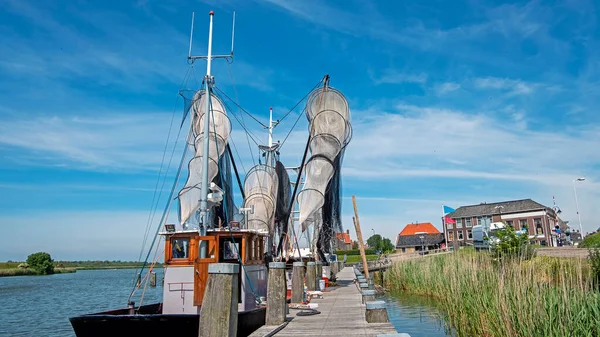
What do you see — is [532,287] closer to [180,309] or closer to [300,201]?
[180,309]

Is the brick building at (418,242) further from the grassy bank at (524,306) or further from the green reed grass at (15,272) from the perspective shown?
the green reed grass at (15,272)

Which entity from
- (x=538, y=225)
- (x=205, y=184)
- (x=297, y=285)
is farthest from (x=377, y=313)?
(x=538, y=225)

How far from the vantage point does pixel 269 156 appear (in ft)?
104

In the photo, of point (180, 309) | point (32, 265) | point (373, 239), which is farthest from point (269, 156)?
point (373, 239)

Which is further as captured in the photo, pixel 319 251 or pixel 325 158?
pixel 319 251

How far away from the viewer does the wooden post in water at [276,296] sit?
1123 centimetres

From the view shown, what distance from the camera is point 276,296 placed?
37.2 ft

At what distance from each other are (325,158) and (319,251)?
6.94 m

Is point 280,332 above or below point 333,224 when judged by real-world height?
below

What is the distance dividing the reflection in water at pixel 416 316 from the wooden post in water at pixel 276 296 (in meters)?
7.42

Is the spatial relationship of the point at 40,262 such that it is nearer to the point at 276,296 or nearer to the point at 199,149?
the point at 199,149

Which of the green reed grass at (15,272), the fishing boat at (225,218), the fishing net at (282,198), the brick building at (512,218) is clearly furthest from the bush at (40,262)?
the fishing net at (282,198)

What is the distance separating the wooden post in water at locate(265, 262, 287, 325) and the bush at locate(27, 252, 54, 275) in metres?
118

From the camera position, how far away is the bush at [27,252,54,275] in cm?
10938
